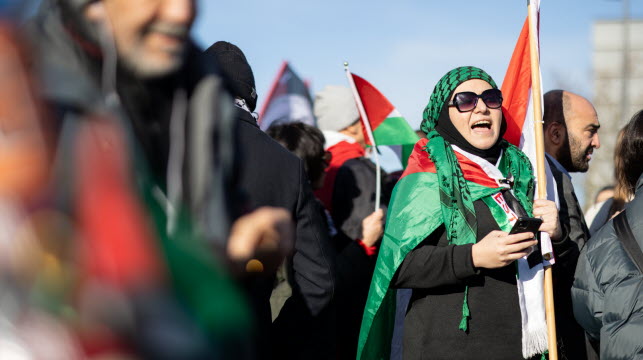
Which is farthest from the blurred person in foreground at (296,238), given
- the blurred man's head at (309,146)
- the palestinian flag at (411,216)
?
the blurred man's head at (309,146)

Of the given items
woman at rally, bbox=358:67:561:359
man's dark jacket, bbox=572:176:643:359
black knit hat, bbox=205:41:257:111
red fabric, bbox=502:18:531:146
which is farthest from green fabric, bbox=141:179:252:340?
red fabric, bbox=502:18:531:146

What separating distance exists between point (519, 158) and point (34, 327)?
10.5ft

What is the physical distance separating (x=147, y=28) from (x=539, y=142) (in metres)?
3.06

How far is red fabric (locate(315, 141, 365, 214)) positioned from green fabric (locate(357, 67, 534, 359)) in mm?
1987

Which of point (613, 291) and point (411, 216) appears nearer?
point (613, 291)

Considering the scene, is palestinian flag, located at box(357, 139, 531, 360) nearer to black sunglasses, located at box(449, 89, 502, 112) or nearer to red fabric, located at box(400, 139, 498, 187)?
red fabric, located at box(400, 139, 498, 187)

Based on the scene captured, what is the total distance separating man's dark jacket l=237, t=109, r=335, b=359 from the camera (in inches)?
103

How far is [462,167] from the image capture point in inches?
144

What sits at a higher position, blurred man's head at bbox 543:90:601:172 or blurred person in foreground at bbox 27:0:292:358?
blurred person in foreground at bbox 27:0:292:358

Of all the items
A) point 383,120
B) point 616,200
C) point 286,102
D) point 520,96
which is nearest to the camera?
point 520,96

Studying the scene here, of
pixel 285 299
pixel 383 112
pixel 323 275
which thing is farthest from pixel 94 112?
pixel 383 112

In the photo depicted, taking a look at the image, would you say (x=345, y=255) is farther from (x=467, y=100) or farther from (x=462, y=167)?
(x=467, y=100)

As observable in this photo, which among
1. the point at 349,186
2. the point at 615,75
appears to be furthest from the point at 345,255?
the point at 615,75

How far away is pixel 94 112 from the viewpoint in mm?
1132
